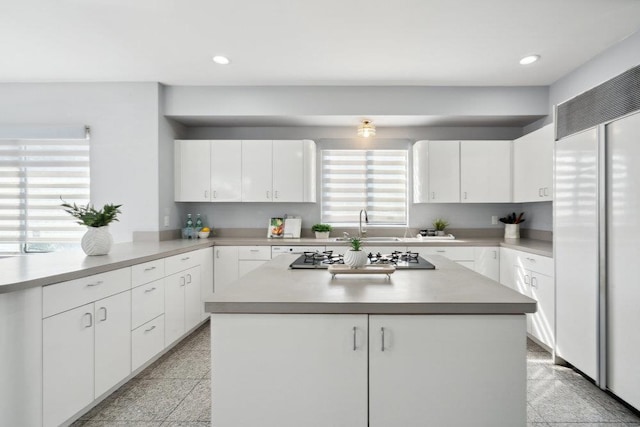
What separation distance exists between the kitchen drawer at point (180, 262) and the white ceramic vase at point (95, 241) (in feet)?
1.73

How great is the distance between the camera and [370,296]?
4.80 feet

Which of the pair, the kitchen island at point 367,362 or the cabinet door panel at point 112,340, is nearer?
the kitchen island at point 367,362

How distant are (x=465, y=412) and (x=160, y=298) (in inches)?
100

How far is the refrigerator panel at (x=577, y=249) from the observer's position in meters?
2.49

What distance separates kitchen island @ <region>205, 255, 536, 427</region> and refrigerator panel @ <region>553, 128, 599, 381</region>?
160 centimetres

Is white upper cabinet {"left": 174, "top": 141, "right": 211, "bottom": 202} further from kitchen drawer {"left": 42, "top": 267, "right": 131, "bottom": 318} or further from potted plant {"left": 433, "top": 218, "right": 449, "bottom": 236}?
potted plant {"left": 433, "top": 218, "right": 449, "bottom": 236}

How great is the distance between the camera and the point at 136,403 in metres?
2.41

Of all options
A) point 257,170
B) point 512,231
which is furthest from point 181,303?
point 512,231

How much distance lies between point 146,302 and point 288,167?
2211 millimetres

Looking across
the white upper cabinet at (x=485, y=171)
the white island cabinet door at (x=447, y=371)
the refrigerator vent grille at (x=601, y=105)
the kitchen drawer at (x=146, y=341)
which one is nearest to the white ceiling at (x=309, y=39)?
the refrigerator vent grille at (x=601, y=105)

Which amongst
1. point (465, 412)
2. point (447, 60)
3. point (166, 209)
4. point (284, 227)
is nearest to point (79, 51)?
point (166, 209)

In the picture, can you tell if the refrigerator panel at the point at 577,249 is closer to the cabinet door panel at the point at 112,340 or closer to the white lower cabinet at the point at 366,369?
the white lower cabinet at the point at 366,369

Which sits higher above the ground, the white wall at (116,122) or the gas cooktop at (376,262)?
the white wall at (116,122)

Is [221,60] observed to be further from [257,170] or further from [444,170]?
[444,170]
